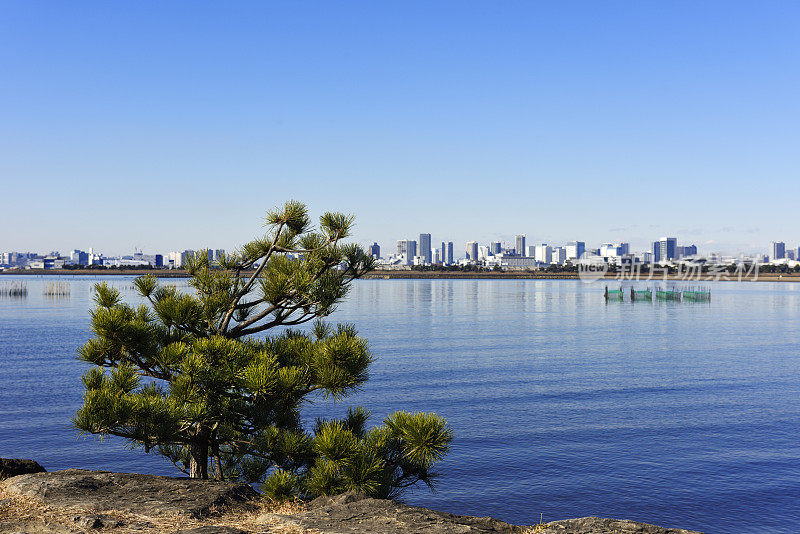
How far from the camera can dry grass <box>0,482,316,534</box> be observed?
936cm

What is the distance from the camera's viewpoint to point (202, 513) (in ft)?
33.4

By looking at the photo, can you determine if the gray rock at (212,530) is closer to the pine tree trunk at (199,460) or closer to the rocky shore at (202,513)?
the rocky shore at (202,513)

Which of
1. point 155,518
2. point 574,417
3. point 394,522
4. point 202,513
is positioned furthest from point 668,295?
point 155,518

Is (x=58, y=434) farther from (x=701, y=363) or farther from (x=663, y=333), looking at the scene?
(x=663, y=333)

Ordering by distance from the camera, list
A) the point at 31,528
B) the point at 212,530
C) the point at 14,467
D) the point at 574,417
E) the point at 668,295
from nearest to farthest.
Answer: the point at 212,530 < the point at 31,528 < the point at 14,467 < the point at 574,417 < the point at 668,295

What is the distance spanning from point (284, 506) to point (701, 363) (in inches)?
1920

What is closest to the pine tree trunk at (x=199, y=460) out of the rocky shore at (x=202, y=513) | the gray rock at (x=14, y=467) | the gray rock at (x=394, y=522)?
the rocky shore at (x=202, y=513)

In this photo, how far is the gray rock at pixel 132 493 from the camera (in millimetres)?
10250

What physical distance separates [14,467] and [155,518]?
5.19 m

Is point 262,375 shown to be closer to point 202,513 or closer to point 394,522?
point 202,513

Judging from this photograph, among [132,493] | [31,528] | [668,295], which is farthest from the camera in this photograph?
[668,295]

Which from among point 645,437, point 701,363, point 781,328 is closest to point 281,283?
point 645,437

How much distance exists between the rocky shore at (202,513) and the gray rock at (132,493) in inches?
0.6

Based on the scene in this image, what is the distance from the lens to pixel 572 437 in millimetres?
28609
